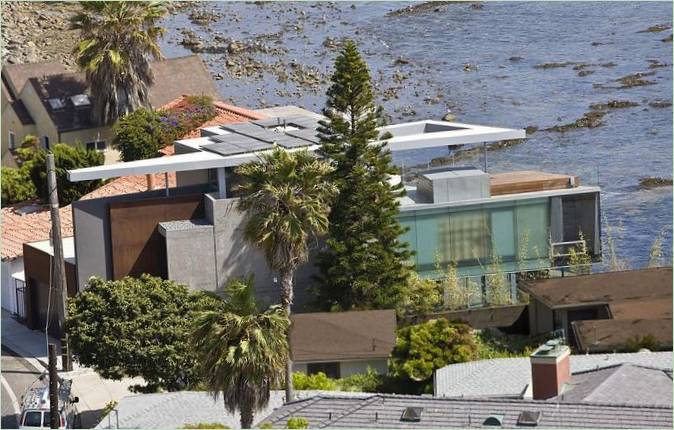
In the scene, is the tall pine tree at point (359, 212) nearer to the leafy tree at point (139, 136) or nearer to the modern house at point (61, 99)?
the leafy tree at point (139, 136)

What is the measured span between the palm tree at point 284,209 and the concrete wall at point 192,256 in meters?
7.38

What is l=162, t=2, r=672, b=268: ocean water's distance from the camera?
256 feet

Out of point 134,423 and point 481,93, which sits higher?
point 481,93

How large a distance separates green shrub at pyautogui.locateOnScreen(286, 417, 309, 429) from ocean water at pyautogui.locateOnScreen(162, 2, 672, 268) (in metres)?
32.9

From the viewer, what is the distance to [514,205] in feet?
173

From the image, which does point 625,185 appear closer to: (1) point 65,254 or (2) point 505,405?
(1) point 65,254

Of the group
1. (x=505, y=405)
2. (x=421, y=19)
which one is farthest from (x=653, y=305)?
(x=421, y=19)

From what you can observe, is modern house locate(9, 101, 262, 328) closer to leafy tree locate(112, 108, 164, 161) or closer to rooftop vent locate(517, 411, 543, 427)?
leafy tree locate(112, 108, 164, 161)

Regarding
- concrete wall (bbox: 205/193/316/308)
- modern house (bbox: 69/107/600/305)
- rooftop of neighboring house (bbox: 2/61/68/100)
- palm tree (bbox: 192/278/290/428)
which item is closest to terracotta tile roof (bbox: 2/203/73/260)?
modern house (bbox: 69/107/600/305)

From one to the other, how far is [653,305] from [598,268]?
934 cm

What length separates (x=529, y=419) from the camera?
33469mm

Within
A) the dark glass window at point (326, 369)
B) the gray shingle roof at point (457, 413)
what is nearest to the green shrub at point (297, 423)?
the gray shingle roof at point (457, 413)

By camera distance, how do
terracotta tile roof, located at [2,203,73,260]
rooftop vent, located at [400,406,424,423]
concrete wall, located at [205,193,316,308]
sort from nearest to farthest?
rooftop vent, located at [400,406,424,423]
concrete wall, located at [205,193,316,308]
terracotta tile roof, located at [2,203,73,260]

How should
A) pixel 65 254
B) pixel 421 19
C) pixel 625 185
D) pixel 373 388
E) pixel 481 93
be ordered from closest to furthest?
1. pixel 373 388
2. pixel 65 254
3. pixel 625 185
4. pixel 481 93
5. pixel 421 19
